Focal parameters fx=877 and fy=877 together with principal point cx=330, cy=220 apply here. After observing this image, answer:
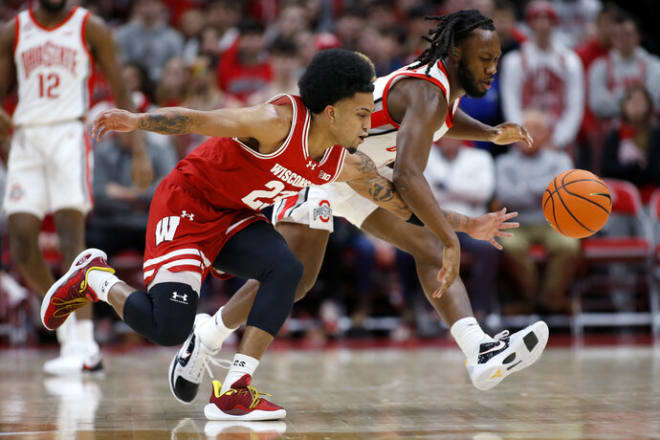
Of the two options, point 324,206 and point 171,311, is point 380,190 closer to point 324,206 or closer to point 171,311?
point 324,206

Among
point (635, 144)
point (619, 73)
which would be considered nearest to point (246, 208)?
point (635, 144)

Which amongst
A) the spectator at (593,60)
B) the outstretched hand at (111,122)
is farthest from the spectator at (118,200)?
the outstretched hand at (111,122)

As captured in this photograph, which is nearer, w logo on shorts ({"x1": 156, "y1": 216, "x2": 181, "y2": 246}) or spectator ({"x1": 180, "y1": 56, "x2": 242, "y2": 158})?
w logo on shorts ({"x1": 156, "y1": 216, "x2": 181, "y2": 246})

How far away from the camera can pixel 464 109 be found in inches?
354

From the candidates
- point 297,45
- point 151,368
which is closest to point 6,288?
point 151,368

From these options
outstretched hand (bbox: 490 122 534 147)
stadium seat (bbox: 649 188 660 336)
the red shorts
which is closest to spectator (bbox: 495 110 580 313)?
stadium seat (bbox: 649 188 660 336)

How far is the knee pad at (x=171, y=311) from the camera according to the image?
382cm

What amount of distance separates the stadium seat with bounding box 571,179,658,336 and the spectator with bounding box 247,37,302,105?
10.9ft

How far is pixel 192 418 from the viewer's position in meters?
3.87

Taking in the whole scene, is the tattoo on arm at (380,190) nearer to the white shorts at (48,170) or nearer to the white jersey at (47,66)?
the white shorts at (48,170)

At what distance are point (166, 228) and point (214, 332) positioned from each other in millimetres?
793

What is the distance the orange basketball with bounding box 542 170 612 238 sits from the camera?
175 inches

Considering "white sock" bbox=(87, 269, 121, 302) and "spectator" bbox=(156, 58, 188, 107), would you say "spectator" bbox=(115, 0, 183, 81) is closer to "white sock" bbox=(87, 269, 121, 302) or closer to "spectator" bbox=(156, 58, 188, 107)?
"spectator" bbox=(156, 58, 188, 107)

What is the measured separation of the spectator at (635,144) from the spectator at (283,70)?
3302 mm
